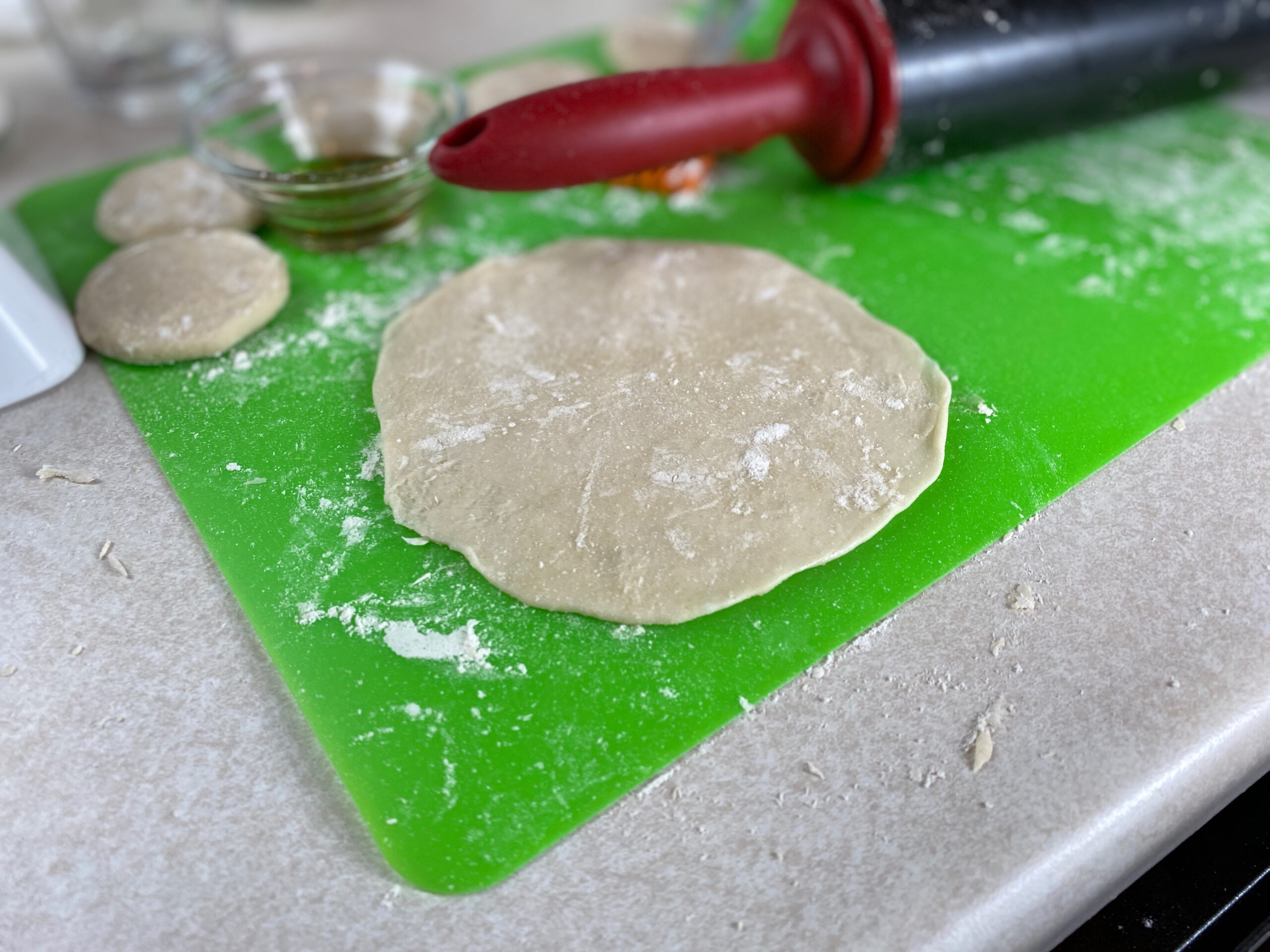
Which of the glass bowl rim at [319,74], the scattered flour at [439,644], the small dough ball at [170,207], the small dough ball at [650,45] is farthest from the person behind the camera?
the small dough ball at [650,45]

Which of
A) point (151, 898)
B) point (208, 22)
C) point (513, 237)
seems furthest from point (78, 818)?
point (208, 22)

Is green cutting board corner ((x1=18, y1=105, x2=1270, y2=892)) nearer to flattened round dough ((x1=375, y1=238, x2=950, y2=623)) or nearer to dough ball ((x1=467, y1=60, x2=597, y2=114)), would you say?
flattened round dough ((x1=375, y1=238, x2=950, y2=623))

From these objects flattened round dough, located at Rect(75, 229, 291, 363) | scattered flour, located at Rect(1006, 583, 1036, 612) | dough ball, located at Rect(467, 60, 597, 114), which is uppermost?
flattened round dough, located at Rect(75, 229, 291, 363)

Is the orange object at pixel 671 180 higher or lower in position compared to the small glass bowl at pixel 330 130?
lower

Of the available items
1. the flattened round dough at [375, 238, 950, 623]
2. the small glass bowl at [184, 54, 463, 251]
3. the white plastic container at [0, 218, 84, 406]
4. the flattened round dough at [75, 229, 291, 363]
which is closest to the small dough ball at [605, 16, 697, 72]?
the small glass bowl at [184, 54, 463, 251]

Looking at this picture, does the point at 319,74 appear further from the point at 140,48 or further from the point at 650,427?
the point at 650,427

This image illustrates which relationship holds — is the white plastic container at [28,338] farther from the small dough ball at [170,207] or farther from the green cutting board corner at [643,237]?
the small dough ball at [170,207]

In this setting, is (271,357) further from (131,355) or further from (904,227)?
(904,227)

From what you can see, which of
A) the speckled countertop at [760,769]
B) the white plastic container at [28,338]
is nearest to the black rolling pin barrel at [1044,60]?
the speckled countertop at [760,769]
